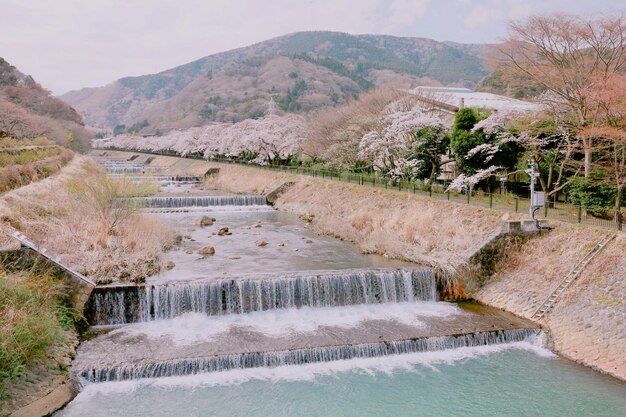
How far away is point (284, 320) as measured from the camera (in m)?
13.0

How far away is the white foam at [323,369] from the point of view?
32.6 ft

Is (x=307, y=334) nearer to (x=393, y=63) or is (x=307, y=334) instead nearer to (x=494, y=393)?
(x=494, y=393)

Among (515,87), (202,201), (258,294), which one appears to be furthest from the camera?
(515,87)

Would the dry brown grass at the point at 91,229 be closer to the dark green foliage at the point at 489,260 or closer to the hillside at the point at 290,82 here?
the dark green foliage at the point at 489,260

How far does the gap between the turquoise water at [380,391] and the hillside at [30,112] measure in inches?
1226

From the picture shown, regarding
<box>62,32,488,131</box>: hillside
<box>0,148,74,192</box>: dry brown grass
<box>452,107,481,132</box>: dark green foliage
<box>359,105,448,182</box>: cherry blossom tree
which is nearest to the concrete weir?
<box>0,148,74,192</box>: dry brown grass

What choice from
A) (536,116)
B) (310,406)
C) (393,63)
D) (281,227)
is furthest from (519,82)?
(393,63)

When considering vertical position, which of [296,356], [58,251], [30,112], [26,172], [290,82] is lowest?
[296,356]

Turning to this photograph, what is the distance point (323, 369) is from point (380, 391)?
147cm

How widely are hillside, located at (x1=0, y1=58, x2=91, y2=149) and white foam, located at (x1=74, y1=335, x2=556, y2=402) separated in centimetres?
3055

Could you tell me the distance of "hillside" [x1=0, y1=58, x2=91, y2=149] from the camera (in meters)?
38.2

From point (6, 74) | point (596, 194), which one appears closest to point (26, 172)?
point (596, 194)

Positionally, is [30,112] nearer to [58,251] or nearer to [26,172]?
[26,172]

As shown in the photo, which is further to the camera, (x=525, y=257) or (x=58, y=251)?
(x=525, y=257)
